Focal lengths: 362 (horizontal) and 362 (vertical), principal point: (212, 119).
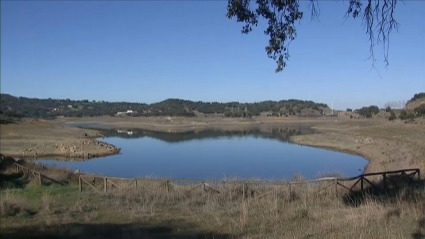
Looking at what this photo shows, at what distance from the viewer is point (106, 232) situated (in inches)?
295

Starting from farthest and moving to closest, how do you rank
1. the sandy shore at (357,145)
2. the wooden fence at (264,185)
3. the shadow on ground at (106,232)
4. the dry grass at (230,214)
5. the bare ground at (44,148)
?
the bare ground at (44,148), the sandy shore at (357,145), the wooden fence at (264,185), the shadow on ground at (106,232), the dry grass at (230,214)

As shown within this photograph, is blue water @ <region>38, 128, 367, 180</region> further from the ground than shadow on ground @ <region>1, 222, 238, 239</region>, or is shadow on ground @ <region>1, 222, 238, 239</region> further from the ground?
shadow on ground @ <region>1, 222, 238, 239</region>

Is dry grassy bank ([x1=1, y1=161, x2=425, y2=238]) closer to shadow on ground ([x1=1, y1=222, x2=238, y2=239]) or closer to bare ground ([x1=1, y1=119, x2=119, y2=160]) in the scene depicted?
shadow on ground ([x1=1, y1=222, x2=238, y2=239])

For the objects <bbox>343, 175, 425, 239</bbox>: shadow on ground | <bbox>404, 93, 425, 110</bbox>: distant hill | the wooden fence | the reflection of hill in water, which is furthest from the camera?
the reflection of hill in water

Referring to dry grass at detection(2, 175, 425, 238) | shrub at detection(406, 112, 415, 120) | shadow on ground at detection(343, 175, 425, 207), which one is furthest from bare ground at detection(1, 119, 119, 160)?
shadow on ground at detection(343, 175, 425, 207)

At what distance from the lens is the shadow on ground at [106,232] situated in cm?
689

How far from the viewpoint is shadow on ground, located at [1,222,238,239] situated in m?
6.89

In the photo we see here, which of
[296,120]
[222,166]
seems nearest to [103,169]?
[222,166]

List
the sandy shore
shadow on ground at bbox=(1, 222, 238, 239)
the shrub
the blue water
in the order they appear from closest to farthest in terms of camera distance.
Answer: shadow on ground at bbox=(1, 222, 238, 239), the shrub, the sandy shore, the blue water

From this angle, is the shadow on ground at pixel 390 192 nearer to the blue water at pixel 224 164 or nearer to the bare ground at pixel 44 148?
the blue water at pixel 224 164

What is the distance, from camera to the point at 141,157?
4050 cm

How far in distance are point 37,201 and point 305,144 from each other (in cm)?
4490

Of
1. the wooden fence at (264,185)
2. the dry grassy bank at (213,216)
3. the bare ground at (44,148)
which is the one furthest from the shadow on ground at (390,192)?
the bare ground at (44,148)

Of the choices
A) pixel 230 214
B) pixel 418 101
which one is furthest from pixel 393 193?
pixel 418 101
